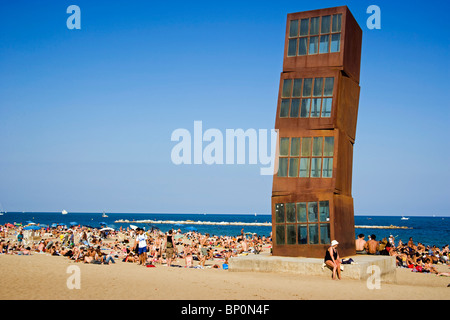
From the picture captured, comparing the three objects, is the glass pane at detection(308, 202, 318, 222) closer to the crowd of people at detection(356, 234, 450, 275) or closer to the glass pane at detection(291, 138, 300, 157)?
the glass pane at detection(291, 138, 300, 157)

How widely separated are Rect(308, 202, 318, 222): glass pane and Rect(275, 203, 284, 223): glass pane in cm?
125

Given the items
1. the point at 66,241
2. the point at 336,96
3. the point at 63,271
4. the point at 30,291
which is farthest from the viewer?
the point at 66,241

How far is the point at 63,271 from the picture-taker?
17078 millimetres

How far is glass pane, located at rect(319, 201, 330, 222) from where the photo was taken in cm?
1972

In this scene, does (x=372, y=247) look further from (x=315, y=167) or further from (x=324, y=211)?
(x=315, y=167)

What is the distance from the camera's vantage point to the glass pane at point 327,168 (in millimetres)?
19984

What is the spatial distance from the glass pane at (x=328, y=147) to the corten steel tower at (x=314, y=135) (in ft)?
0.14

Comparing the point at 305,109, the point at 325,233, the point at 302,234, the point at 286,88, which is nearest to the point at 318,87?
the point at 305,109

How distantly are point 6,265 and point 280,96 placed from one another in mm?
13320

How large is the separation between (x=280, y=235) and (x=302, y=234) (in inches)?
41.4
